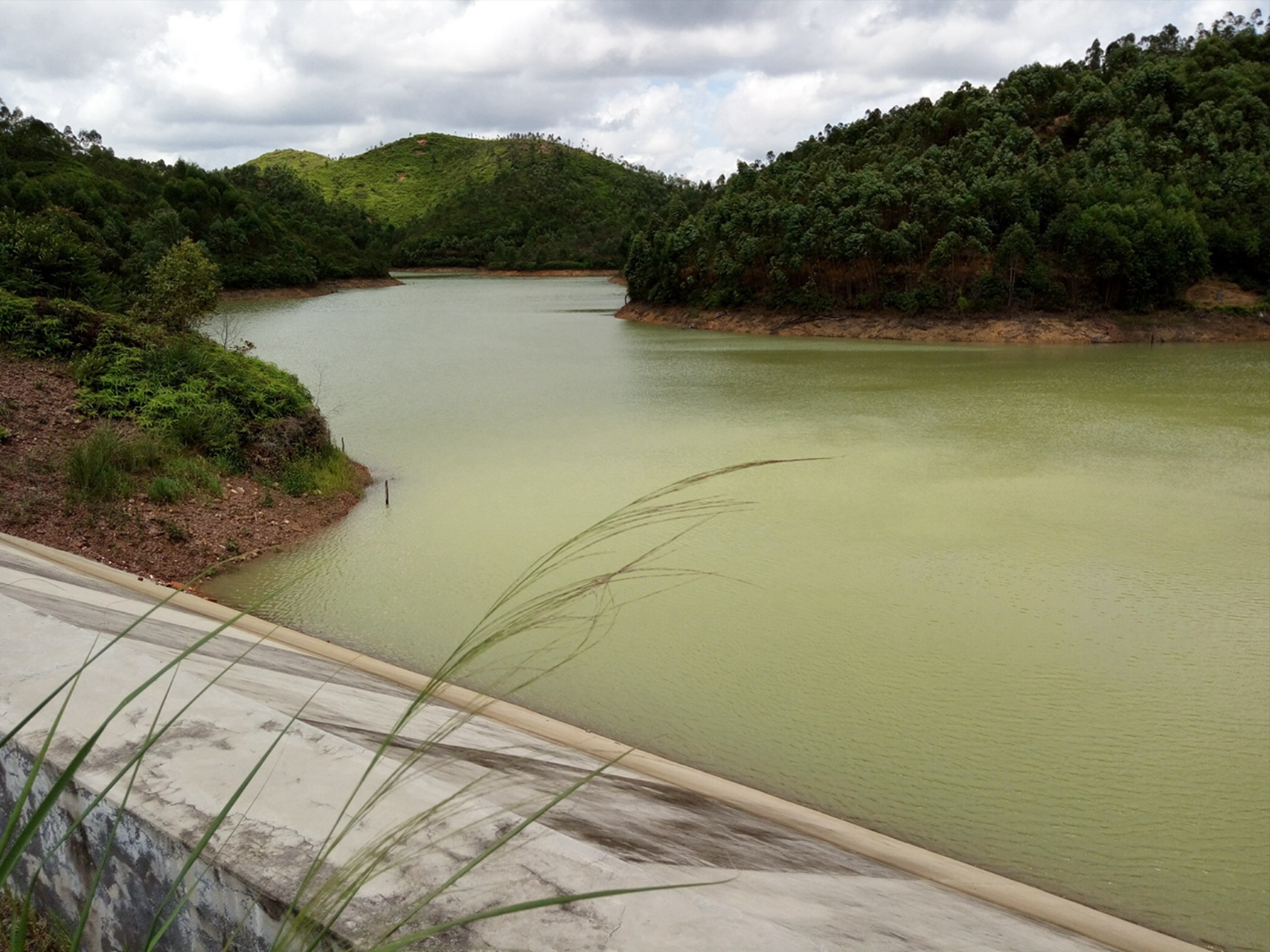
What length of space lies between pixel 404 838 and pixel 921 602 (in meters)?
5.23

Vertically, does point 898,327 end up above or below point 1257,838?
above

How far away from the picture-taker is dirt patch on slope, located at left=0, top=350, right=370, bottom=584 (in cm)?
568

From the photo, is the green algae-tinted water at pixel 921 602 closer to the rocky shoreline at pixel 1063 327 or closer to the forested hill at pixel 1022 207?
the rocky shoreline at pixel 1063 327

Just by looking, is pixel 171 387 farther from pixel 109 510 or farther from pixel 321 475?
pixel 109 510

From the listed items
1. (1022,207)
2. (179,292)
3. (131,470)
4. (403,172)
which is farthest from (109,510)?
(403,172)

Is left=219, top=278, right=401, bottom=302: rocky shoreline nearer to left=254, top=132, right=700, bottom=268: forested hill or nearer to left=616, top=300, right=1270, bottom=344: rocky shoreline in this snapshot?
left=254, top=132, right=700, bottom=268: forested hill

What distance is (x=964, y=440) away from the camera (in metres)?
10.5

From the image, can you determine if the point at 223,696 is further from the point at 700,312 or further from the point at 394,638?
the point at 700,312

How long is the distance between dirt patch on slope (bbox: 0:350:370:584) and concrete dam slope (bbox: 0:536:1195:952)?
10.1 ft

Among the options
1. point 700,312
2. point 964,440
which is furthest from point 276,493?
point 700,312

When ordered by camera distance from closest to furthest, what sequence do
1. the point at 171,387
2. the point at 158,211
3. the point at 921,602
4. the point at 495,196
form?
the point at 921,602
the point at 171,387
the point at 158,211
the point at 495,196

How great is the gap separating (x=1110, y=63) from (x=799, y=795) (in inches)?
1441

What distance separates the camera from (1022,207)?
A: 23406 mm

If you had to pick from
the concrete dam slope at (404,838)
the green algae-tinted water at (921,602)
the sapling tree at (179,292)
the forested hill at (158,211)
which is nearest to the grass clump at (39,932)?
the concrete dam slope at (404,838)
